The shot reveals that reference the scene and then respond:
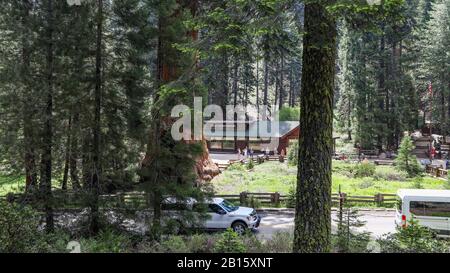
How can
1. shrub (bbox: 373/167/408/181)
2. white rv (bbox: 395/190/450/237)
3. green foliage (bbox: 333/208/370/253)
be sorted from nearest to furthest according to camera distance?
1. green foliage (bbox: 333/208/370/253)
2. white rv (bbox: 395/190/450/237)
3. shrub (bbox: 373/167/408/181)

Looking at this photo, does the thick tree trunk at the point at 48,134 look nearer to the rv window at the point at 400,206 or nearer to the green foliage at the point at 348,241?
the green foliage at the point at 348,241

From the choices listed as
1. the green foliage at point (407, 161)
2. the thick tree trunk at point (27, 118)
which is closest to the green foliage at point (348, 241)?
the thick tree trunk at point (27, 118)

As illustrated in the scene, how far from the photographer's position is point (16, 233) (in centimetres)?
719

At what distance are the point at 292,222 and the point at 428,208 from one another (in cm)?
543

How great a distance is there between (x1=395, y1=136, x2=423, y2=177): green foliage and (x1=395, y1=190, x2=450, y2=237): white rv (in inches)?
559

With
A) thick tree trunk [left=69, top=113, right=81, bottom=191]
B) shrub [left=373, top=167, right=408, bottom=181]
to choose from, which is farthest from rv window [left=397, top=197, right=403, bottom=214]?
shrub [left=373, top=167, right=408, bottom=181]

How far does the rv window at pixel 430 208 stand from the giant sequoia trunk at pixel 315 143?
10.3 meters

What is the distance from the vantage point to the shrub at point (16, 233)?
7.03 metres

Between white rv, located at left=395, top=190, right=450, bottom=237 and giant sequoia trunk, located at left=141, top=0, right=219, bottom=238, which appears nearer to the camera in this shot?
giant sequoia trunk, located at left=141, top=0, right=219, bottom=238

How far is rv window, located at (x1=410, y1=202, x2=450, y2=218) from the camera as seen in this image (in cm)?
1537

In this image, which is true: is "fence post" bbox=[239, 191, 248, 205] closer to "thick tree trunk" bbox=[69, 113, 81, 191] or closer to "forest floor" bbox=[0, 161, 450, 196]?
"forest floor" bbox=[0, 161, 450, 196]

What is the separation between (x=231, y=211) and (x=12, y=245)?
31.7ft

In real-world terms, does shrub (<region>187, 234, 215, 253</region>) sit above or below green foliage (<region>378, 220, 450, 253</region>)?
below

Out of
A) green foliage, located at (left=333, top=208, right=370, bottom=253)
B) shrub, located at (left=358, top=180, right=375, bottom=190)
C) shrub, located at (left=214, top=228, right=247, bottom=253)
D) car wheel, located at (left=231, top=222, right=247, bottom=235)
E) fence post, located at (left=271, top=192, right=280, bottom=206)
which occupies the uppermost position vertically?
shrub, located at (left=214, top=228, right=247, bottom=253)
